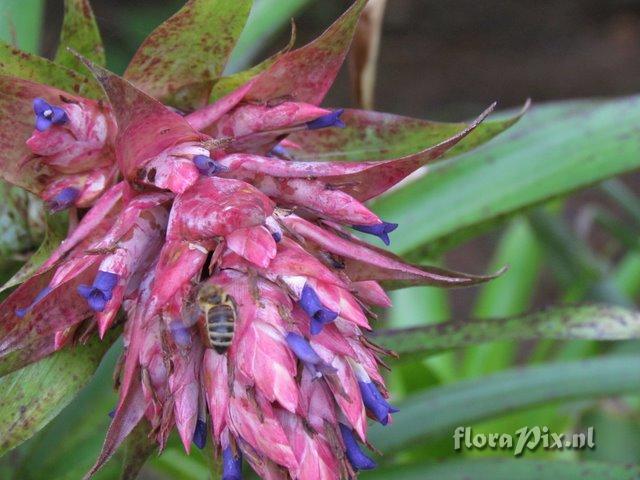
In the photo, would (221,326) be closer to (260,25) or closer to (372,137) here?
(372,137)

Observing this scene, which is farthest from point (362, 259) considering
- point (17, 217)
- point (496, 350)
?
point (496, 350)

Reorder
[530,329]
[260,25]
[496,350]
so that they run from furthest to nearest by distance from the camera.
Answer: [496,350]
[260,25]
[530,329]

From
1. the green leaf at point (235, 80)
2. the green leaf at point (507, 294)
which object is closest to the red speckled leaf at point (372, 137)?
the green leaf at point (235, 80)

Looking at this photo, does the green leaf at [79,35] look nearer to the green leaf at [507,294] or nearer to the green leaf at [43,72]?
the green leaf at [43,72]

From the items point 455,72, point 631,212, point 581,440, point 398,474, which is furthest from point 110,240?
point 455,72

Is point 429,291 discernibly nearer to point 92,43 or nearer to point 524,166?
point 524,166

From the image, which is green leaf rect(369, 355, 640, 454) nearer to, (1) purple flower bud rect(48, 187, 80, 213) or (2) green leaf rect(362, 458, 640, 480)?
(2) green leaf rect(362, 458, 640, 480)
